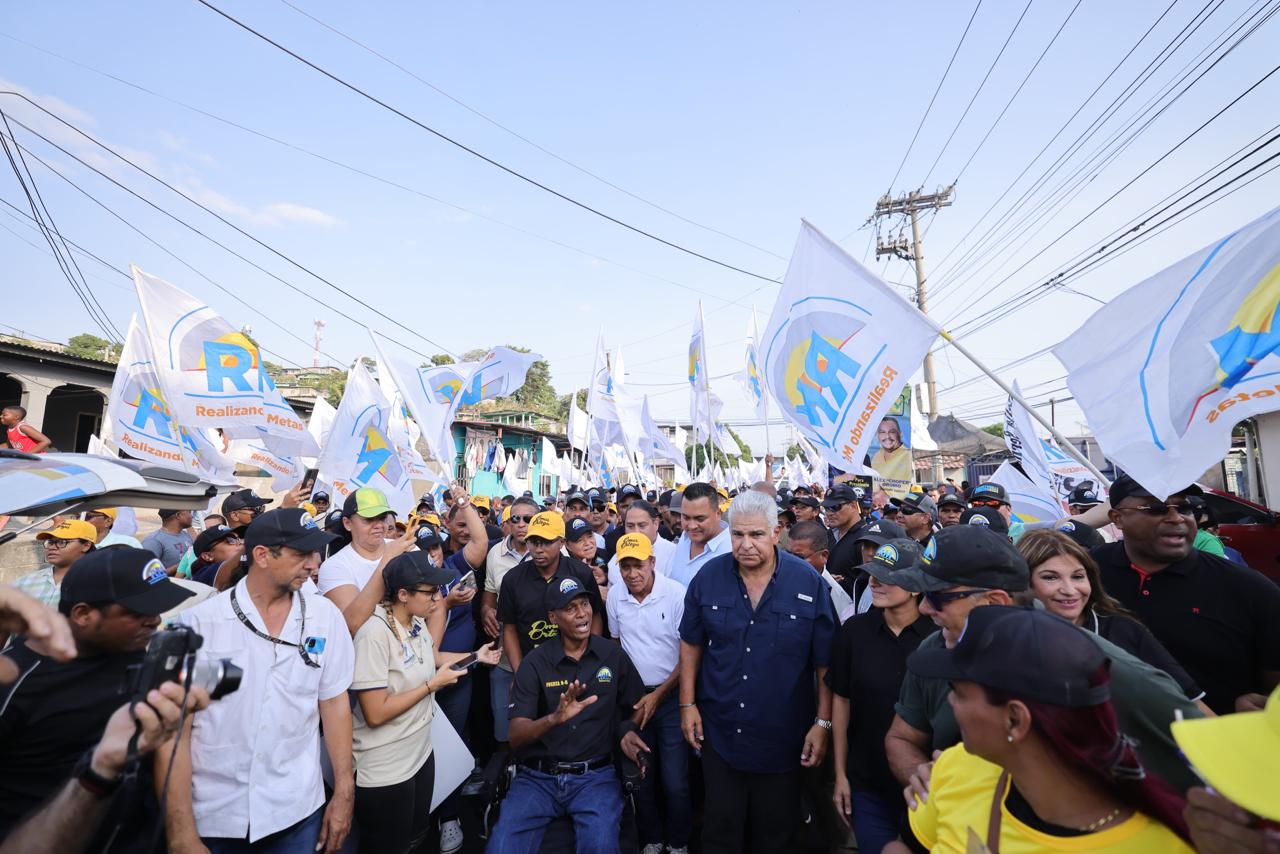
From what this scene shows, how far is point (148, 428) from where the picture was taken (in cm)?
719

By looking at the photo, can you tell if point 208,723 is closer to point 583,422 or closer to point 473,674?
point 473,674

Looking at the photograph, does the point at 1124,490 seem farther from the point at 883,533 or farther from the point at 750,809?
the point at 750,809

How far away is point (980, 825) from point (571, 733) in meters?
2.46

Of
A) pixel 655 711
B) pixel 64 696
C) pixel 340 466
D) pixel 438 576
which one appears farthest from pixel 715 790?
pixel 340 466

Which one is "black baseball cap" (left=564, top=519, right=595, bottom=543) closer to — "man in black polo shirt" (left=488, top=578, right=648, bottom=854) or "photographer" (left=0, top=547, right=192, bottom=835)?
"man in black polo shirt" (left=488, top=578, right=648, bottom=854)

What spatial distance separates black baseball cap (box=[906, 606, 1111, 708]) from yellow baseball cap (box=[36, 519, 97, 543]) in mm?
5998

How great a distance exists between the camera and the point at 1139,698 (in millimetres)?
1511

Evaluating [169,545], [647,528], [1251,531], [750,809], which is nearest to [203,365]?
[169,545]

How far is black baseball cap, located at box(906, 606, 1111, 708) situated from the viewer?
4.59ft

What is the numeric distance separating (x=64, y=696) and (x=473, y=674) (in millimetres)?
3309

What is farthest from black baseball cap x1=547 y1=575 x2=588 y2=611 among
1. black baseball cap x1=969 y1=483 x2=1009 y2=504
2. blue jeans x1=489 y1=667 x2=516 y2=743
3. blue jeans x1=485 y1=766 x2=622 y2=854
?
black baseball cap x1=969 y1=483 x2=1009 y2=504

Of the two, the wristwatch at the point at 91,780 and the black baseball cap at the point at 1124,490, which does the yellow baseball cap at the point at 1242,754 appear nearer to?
the wristwatch at the point at 91,780

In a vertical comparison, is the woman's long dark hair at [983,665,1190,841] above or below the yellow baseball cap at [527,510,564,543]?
below

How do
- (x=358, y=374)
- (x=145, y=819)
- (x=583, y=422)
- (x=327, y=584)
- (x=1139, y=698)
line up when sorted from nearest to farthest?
1. (x=1139, y=698)
2. (x=145, y=819)
3. (x=327, y=584)
4. (x=358, y=374)
5. (x=583, y=422)
